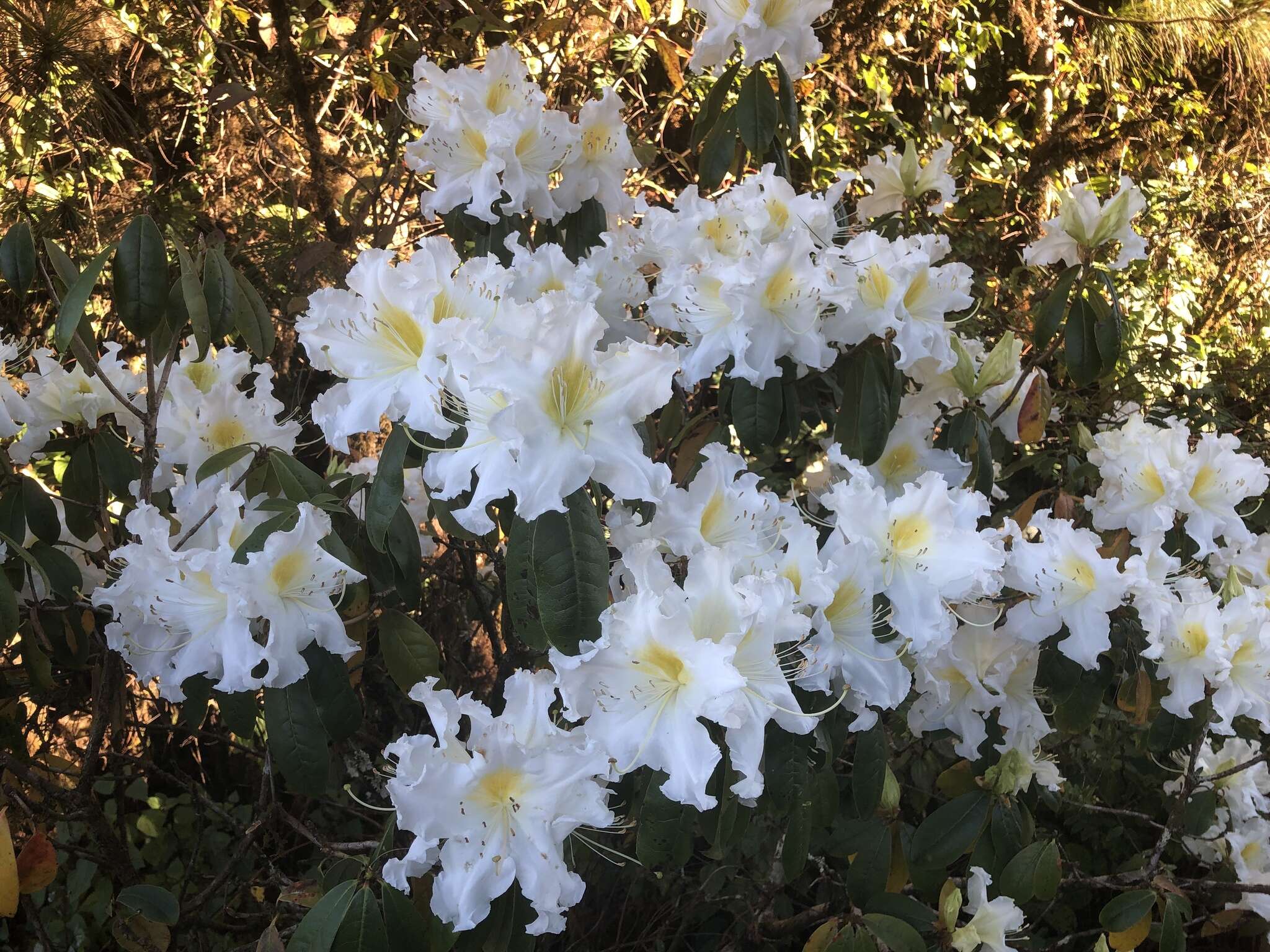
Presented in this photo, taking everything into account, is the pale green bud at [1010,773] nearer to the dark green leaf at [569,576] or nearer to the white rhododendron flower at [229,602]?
the dark green leaf at [569,576]

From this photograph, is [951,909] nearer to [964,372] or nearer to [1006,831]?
[1006,831]

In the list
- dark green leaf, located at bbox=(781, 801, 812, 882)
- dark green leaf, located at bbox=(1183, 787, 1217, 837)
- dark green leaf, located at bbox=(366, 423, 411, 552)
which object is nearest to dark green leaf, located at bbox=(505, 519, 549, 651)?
dark green leaf, located at bbox=(366, 423, 411, 552)

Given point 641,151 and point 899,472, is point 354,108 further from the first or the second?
point 899,472

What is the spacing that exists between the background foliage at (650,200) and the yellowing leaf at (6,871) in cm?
14

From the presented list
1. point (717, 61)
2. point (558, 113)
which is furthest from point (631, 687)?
point (717, 61)

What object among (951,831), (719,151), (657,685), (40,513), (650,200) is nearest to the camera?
(657,685)

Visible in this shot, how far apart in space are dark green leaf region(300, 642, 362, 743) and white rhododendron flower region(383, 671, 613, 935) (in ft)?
0.73

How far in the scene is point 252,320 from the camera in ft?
3.91

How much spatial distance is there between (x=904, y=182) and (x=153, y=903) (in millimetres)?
1503

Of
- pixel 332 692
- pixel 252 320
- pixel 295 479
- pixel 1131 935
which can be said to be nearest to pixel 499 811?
pixel 332 692

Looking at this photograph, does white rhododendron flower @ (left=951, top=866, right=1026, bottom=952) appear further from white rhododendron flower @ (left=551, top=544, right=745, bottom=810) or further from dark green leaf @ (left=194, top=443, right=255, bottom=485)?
dark green leaf @ (left=194, top=443, right=255, bottom=485)

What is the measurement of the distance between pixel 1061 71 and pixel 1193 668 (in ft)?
9.16

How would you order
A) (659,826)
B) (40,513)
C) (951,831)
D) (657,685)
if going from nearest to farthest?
1. (657,685)
2. (659,826)
3. (40,513)
4. (951,831)

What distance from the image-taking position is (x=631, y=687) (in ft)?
2.71
